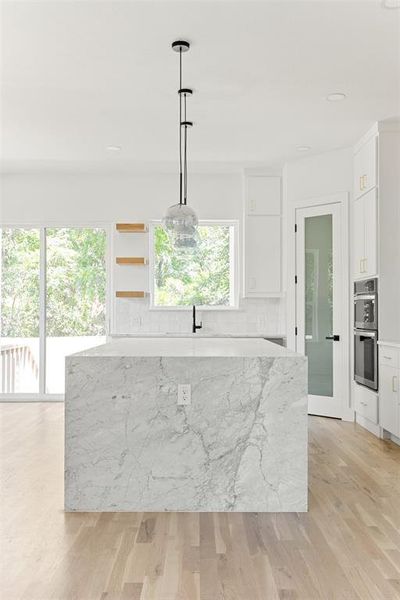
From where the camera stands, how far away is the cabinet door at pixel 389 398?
482 cm

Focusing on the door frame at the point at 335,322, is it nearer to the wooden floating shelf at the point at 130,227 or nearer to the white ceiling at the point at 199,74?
the white ceiling at the point at 199,74

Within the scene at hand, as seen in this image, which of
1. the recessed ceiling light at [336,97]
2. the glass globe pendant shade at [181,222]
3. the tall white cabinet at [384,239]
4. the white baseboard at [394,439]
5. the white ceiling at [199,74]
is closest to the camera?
the white ceiling at [199,74]

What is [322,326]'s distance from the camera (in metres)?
6.27

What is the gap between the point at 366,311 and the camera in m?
5.50

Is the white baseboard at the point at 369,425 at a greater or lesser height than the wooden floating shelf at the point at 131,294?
lesser

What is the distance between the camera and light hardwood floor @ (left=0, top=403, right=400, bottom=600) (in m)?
2.34

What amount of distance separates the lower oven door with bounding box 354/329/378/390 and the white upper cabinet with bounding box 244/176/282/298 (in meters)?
1.46

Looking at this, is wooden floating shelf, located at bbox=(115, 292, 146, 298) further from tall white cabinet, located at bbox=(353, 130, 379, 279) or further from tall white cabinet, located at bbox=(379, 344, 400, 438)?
tall white cabinet, located at bbox=(379, 344, 400, 438)

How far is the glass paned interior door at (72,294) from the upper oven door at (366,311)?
10.0ft

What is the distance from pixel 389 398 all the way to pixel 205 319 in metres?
2.78

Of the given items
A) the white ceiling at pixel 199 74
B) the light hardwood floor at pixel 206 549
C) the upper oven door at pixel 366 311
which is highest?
the white ceiling at pixel 199 74

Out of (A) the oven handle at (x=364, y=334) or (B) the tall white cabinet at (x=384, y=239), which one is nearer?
(B) the tall white cabinet at (x=384, y=239)

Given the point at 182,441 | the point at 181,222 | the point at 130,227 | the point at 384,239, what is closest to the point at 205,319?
the point at 130,227

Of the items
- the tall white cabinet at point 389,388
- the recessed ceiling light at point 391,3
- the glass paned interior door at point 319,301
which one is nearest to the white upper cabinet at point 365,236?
the glass paned interior door at point 319,301
